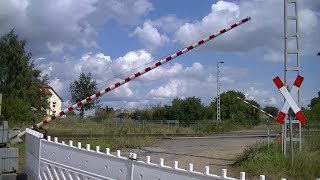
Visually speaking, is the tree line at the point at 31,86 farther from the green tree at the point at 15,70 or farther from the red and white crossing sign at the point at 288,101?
the red and white crossing sign at the point at 288,101

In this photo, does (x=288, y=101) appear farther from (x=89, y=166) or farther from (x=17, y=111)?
(x=17, y=111)

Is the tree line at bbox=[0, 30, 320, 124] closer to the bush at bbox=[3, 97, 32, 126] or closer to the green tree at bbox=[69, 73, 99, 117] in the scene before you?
the green tree at bbox=[69, 73, 99, 117]

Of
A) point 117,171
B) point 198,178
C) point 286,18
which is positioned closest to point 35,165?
point 117,171

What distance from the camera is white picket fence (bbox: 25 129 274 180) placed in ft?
16.2

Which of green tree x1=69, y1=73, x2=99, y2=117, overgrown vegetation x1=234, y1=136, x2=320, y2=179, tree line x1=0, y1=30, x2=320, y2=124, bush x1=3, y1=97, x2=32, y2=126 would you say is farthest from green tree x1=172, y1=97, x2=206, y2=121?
overgrown vegetation x1=234, y1=136, x2=320, y2=179

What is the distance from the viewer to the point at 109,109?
283 feet

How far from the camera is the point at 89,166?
642cm

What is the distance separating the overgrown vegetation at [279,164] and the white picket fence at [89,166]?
15.2 ft

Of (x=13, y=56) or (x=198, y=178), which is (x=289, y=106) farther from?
(x=13, y=56)

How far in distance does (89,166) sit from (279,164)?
5680 mm

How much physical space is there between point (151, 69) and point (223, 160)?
3.64 metres

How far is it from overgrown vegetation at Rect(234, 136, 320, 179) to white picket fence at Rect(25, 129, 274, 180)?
4.63 metres

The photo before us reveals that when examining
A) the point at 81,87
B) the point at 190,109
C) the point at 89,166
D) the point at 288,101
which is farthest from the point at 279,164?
the point at 190,109

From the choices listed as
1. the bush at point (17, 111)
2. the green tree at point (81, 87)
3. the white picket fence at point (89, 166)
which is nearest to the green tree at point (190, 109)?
the green tree at point (81, 87)
